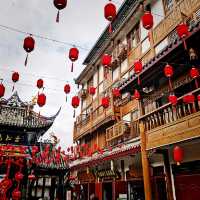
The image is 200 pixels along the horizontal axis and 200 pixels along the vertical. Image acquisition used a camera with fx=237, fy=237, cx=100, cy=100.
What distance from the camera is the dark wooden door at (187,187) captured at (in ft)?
28.5

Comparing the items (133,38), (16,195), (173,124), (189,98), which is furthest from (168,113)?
(16,195)

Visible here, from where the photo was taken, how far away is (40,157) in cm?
2162

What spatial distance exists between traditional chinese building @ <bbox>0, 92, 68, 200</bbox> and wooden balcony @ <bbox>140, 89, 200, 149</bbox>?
1206 centimetres

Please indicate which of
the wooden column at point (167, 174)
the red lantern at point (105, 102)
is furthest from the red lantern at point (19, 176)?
the wooden column at point (167, 174)

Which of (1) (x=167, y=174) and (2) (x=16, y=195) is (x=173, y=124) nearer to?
(1) (x=167, y=174)

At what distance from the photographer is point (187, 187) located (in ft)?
29.8

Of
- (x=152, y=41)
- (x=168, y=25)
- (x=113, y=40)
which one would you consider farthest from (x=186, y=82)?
(x=113, y=40)

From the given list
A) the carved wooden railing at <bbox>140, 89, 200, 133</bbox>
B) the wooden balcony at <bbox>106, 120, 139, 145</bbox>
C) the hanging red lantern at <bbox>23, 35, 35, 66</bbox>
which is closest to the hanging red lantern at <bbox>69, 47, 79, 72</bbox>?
the hanging red lantern at <bbox>23, 35, 35, 66</bbox>

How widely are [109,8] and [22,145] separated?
54.8 feet

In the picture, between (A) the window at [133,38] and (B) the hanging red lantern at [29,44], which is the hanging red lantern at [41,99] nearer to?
(B) the hanging red lantern at [29,44]

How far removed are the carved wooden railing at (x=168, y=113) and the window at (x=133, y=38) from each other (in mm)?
8062

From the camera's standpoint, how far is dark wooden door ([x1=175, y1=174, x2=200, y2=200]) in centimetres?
868

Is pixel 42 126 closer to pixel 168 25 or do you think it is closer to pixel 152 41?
pixel 152 41

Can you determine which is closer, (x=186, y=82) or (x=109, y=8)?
(x=109, y=8)
